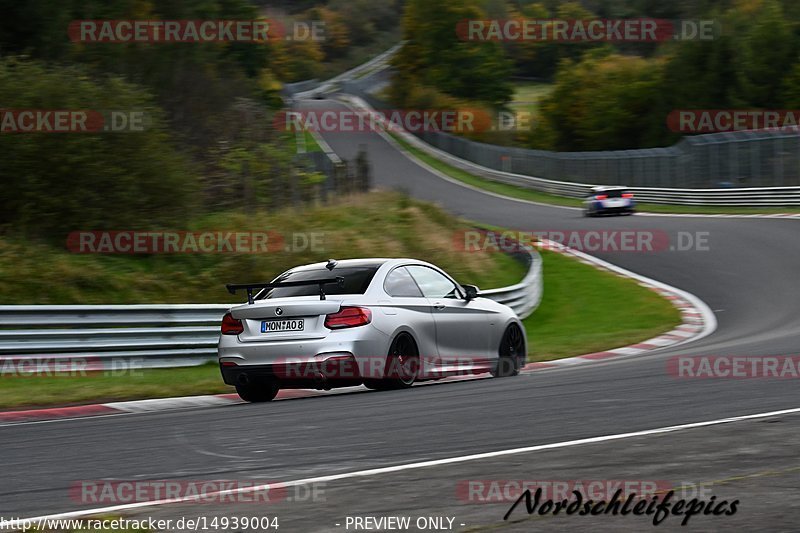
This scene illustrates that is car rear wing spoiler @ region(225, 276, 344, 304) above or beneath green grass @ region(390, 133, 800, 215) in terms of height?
above

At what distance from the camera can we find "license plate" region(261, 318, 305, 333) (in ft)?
34.7

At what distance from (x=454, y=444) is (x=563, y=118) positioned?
77517 mm

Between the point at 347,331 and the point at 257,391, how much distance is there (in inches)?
52.9

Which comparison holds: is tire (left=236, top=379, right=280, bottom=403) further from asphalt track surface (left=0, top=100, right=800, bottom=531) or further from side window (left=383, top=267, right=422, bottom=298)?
side window (left=383, top=267, right=422, bottom=298)

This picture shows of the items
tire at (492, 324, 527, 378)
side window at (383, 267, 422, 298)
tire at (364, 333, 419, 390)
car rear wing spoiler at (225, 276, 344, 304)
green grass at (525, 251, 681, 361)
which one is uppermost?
car rear wing spoiler at (225, 276, 344, 304)

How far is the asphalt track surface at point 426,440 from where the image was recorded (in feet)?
19.1

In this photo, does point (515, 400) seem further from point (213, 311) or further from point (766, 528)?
point (213, 311)

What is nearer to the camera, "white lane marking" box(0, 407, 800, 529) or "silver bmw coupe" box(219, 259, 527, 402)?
"white lane marking" box(0, 407, 800, 529)

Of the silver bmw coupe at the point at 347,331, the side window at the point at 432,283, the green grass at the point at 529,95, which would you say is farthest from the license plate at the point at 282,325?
the green grass at the point at 529,95

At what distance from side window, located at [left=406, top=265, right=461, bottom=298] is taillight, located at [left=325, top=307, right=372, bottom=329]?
133 cm

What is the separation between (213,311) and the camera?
15.5m

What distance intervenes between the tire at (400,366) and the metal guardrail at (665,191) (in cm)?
3122

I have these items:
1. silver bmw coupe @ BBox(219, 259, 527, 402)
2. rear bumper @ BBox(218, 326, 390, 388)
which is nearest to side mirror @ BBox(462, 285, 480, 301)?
silver bmw coupe @ BBox(219, 259, 527, 402)

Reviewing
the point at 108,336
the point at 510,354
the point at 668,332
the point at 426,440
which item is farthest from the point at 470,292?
the point at 668,332
